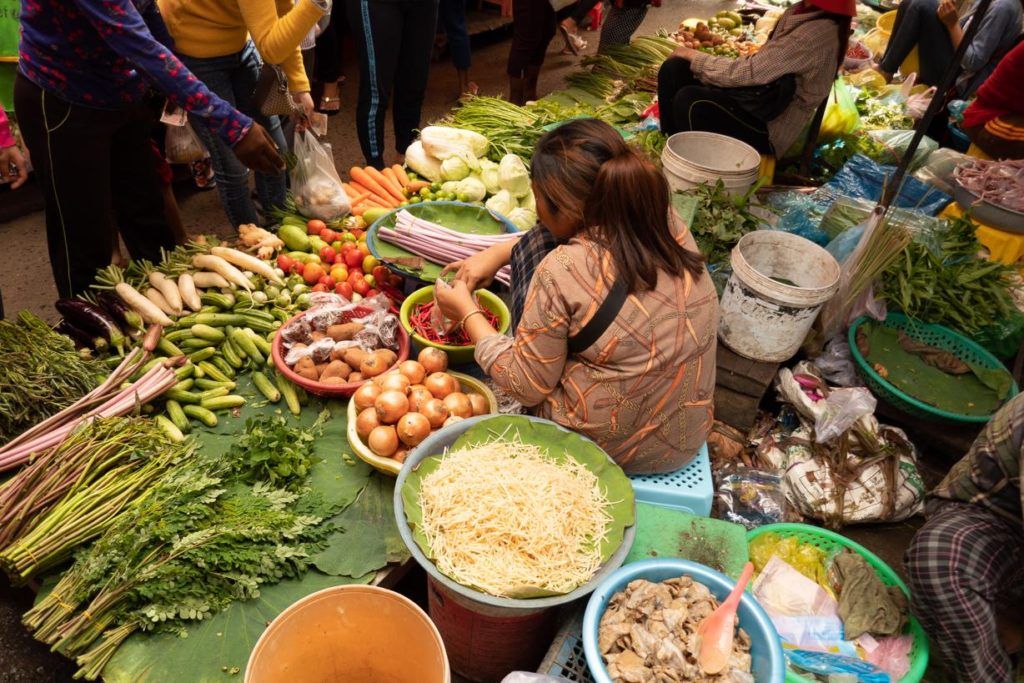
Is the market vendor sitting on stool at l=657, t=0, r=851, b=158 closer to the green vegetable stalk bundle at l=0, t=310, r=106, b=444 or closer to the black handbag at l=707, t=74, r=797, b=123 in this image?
the black handbag at l=707, t=74, r=797, b=123

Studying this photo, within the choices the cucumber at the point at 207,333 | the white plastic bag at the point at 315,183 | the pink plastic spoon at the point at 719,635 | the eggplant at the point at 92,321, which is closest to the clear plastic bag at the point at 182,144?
the white plastic bag at the point at 315,183

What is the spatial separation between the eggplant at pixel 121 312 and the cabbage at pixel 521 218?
2145 millimetres

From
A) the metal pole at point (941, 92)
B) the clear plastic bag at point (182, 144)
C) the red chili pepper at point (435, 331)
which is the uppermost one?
the metal pole at point (941, 92)

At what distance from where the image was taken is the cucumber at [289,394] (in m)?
2.86

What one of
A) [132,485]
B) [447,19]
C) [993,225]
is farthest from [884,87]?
[132,485]

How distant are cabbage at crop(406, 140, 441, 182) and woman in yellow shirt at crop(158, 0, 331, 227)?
788mm

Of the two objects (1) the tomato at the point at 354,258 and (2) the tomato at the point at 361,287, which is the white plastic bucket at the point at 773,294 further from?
(1) the tomato at the point at 354,258

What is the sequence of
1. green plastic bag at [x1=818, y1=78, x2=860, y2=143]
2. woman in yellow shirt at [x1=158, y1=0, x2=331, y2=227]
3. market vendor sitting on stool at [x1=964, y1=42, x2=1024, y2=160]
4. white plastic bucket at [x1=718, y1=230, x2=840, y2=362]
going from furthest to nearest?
green plastic bag at [x1=818, y1=78, x2=860, y2=143] < market vendor sitting on stool at [x1=964, y1=42, x2=1024, y2=160] < woman in yellow shirt at [x1=158, y1=0, x2=331, y2=227] < white plastic bucket at [x1=718, y1=230, x2=840, y2=362]

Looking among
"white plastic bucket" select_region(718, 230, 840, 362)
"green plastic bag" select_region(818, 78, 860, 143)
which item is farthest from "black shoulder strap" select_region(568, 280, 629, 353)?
"green plastic bag" select_region(818, 78, 860, 143)

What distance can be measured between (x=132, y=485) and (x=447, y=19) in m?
5.76

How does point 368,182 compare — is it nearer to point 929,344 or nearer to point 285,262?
point 285,262

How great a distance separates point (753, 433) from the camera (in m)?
3.48

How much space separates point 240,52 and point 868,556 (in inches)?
162

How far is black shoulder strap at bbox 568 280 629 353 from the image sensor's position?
82.7 inches
